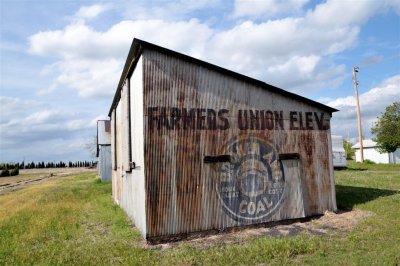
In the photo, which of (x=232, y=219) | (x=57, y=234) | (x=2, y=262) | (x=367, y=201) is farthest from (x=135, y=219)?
(x=367, y=201)

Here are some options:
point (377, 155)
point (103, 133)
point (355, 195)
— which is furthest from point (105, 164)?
point (377, 155)

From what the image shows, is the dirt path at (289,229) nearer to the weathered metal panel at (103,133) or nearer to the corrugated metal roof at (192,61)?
the corrugated metal roof at (192,61)

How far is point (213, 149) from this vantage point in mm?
10852

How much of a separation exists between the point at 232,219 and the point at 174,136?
3031 millimetres

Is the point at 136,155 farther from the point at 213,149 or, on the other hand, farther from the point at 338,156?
the point at 338,156

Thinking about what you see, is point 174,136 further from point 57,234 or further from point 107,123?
point 107,123

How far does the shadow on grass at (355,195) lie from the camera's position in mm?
14107

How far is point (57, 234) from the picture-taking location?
1148 cm

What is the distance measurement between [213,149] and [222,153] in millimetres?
325

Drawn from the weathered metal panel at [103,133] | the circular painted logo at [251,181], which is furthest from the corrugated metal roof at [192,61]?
the weathered metal panel at [103,133]

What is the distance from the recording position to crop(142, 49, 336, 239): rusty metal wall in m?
10.1

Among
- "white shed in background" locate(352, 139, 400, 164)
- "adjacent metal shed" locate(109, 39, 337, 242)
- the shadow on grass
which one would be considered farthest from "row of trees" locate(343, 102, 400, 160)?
"adjacent metal shed" locate(109, 39, 337, 242)

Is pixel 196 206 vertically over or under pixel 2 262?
over

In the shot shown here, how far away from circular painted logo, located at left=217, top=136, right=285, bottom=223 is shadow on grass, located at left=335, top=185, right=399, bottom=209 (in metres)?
3.76
